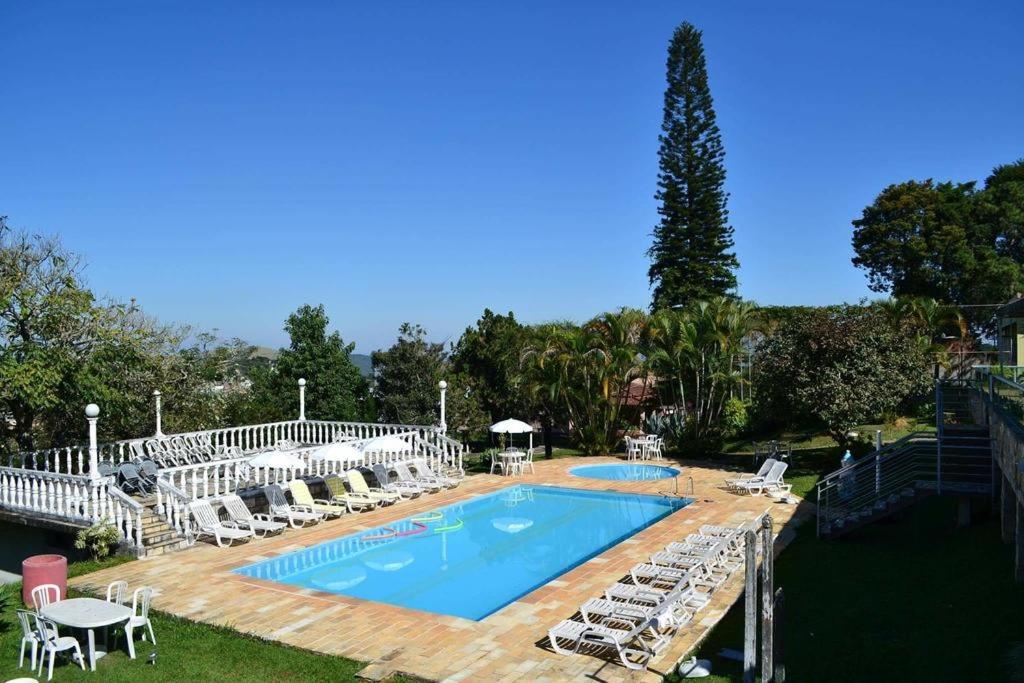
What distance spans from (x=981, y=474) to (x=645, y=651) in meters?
8.15

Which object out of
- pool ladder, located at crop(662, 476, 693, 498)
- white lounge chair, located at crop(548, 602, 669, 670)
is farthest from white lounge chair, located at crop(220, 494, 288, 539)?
pool ladder, located at crop(662, 476, 693, 498)

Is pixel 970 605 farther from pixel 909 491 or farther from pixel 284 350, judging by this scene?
pixel 284 350

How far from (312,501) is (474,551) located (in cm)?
377

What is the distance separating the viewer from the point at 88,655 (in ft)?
26.4

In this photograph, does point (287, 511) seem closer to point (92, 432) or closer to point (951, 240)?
point (92, 432)

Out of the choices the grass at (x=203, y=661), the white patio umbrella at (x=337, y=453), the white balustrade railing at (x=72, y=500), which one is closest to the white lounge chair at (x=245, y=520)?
the white balustrade railing at (x=72, y=500)

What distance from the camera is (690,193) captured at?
38875 mm

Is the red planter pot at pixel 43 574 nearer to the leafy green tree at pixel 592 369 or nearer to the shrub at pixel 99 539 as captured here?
the shrub at pixel 99 539

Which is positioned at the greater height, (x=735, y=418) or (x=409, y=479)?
(x=735, y=418)

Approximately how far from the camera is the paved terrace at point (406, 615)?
7.72 meters

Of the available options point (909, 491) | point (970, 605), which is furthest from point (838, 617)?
point (909, 491)

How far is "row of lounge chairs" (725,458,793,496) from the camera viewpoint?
1677 cm

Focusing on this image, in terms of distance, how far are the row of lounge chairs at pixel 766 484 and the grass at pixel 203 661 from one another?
11014mm

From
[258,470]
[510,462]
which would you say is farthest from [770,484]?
[258,470]
